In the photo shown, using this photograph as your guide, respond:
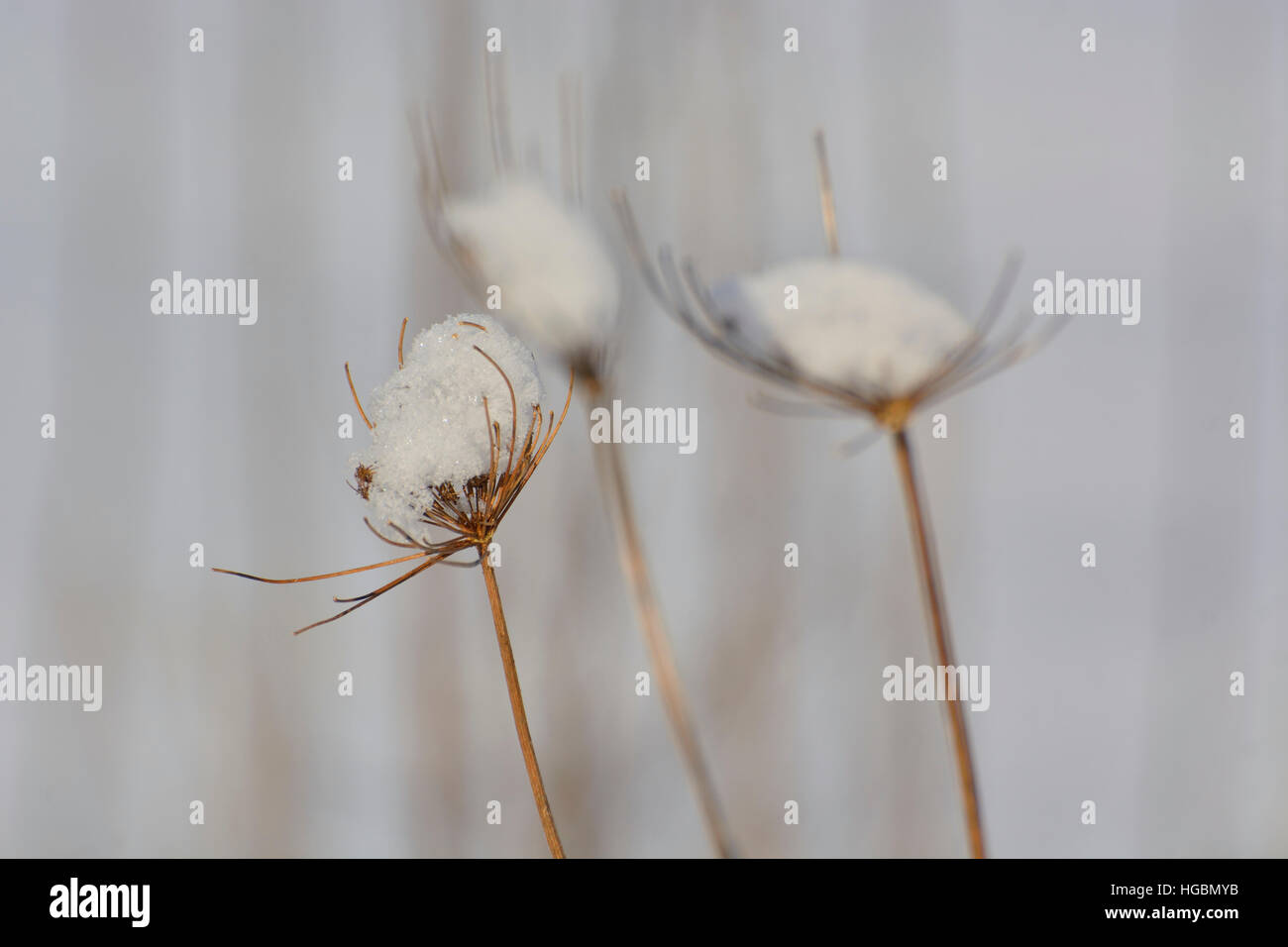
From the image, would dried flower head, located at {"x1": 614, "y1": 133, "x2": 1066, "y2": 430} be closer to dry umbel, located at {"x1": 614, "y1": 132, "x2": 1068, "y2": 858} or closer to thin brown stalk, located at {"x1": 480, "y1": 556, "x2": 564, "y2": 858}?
dry umbel, located at {"x1": 614, "y1": 132, "x2": 1068, "y2": 858}


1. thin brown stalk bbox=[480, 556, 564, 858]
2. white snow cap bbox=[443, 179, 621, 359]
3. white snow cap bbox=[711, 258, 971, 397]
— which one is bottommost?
thin brown stalk bbox=[480, 556, 564, 858]

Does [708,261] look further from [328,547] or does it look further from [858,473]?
[328,547]

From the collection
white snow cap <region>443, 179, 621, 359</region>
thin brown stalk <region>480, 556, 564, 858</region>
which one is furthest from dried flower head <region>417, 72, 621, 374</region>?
thin brown stalk <region>480, 556, 564, 858</region>

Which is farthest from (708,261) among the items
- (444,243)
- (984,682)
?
(444,243)

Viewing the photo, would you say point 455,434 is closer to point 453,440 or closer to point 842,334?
point 453,440

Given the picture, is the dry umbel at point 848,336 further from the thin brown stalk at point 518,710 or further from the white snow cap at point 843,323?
the thin brown stalk at point 518,710

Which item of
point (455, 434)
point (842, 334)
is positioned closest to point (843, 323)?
point (842, 334)

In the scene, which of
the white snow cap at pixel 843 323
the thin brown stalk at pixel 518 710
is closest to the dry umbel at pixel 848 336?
the white snow cap at pixel 843 323

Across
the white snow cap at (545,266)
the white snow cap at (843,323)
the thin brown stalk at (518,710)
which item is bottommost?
the thin brown stalk at (518,710)

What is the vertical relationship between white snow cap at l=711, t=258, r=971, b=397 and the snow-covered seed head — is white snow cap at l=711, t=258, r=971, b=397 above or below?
above
